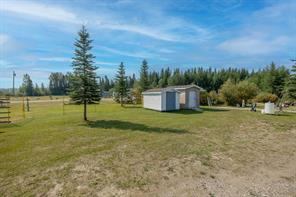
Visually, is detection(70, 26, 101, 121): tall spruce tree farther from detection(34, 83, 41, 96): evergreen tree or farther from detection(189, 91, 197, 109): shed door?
detection(34, 83, 41, 96): evergreen tree

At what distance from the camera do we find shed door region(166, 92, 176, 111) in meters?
24.4

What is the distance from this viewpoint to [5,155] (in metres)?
8.42

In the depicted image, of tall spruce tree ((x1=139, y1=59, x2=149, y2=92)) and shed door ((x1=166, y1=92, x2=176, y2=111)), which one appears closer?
shed door ((x1=166, y1=92, x2=176, y2=111))

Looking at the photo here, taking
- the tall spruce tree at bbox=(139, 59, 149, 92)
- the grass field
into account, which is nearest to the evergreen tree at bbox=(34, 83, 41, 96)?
the tall spruce tree at bbox=(139, 59, 149, 92)

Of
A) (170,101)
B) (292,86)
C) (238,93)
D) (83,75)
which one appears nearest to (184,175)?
(83,75)

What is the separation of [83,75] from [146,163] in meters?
11.0

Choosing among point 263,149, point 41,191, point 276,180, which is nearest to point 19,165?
point 41,191

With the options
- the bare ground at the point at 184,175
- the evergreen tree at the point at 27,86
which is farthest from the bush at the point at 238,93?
the evergreen tree at the point at 27,86

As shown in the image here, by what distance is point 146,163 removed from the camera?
7.55m

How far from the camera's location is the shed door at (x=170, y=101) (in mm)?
24378

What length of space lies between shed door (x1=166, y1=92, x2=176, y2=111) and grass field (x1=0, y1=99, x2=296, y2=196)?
1192 cm

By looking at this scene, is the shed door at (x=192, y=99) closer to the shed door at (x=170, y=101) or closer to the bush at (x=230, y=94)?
the shed door at (x=170, y=101)

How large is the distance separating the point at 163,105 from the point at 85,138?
13.9 m

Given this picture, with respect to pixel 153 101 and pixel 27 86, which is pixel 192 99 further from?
pixel 27 86
